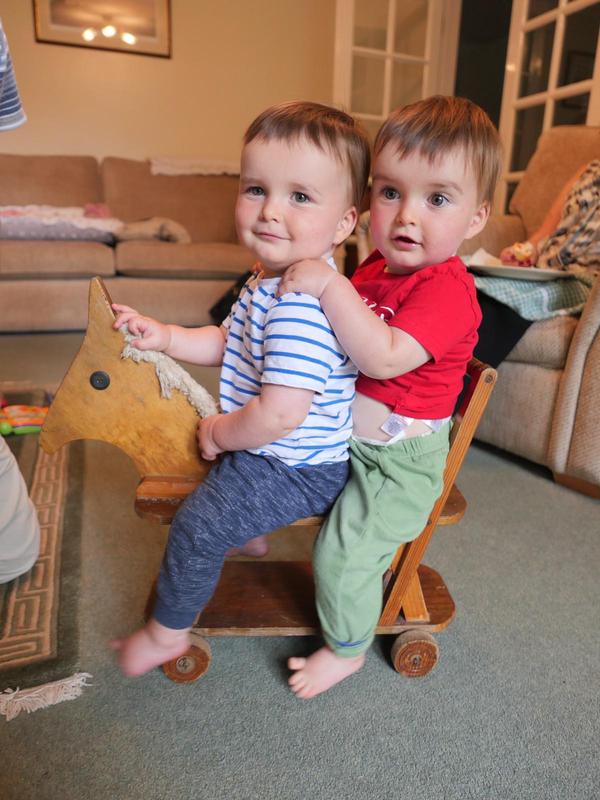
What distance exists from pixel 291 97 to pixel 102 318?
395cm

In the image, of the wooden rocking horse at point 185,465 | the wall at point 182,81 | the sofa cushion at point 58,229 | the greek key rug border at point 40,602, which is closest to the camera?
the wooden rocking horse at point 185,465

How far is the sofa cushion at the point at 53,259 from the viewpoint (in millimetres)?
2848

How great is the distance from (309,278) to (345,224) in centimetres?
12

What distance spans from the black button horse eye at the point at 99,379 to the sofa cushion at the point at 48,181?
3054 mm

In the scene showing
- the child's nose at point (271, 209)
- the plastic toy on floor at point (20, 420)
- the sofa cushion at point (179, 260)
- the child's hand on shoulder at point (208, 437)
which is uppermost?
the child's nose at point (271, 209)

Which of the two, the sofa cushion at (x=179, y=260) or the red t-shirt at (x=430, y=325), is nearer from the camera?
the red t-shirt at (x=430, y=325)

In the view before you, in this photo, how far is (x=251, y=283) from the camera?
2.62 feet

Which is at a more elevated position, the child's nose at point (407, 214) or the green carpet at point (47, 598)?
the child's nose at point (407, 214)

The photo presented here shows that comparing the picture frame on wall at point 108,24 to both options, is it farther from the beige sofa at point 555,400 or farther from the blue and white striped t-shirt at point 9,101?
the beige sofa at point 555,400

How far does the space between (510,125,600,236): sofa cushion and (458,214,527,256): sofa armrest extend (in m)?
0.05

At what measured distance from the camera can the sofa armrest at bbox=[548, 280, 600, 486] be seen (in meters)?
1.41

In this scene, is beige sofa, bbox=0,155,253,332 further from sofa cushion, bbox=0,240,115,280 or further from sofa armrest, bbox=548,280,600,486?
sofa armrest, bbox=548,280,600,486

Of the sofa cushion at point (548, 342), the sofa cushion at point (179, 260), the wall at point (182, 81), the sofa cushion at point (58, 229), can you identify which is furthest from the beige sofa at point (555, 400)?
the wall at point (182, 81)

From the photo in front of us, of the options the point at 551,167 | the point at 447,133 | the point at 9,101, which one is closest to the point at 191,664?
the point at 447,133
